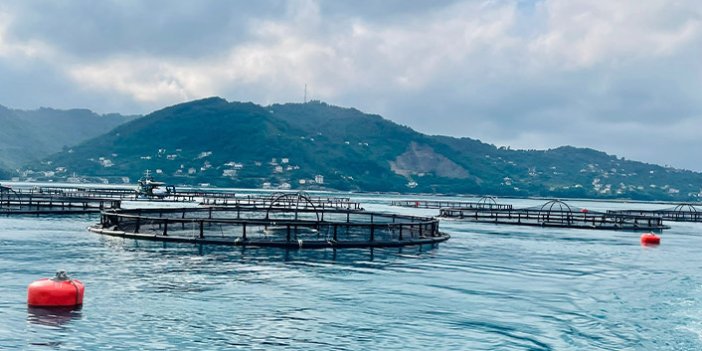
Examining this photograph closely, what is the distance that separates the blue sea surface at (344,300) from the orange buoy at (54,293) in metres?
0.52

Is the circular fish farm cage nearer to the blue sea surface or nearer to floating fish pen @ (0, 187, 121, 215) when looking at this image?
the blue sea surface

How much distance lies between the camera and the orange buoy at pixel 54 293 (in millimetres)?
22594

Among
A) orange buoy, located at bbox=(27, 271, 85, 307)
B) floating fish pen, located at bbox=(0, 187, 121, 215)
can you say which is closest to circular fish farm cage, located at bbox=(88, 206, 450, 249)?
floating fish pen, located at bbox=(0, 187, 121, 215)

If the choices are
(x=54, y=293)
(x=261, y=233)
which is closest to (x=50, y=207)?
A: (x=261, y=233)

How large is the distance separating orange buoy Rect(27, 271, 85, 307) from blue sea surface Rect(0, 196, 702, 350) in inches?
20.5

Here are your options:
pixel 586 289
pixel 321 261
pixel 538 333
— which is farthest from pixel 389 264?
pixel 538 333

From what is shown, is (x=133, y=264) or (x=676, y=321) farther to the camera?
(x=133, y=264)

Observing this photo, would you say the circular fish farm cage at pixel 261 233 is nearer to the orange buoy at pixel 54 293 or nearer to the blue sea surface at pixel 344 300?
the blue sea surface at pixel 344 300

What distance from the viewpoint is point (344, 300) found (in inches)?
1049

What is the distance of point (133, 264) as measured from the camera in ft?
115

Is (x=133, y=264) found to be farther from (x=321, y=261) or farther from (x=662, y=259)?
(x=662, y=259)

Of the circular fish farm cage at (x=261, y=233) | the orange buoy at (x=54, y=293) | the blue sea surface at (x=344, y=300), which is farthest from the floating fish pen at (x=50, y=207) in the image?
the orange buoy at (x=54, y=293)

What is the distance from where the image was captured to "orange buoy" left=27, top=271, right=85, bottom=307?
22.6 m

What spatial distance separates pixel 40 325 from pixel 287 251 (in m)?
24.6
